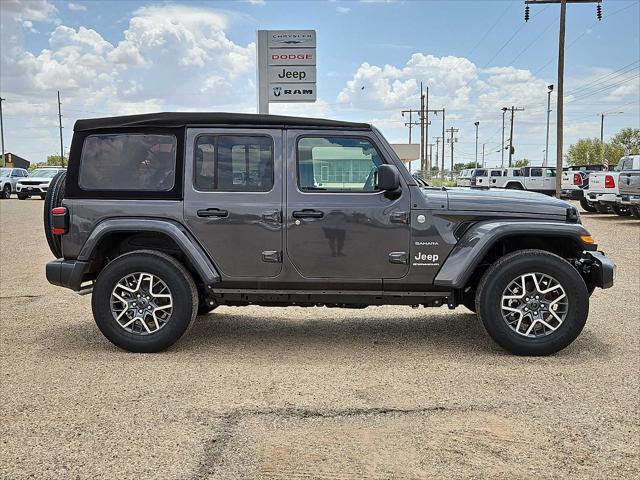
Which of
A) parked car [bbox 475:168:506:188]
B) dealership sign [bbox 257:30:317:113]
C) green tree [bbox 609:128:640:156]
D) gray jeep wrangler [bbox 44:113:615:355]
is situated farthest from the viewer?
green tree [bbox 609:128:640:156]

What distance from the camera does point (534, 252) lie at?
18.1 feet

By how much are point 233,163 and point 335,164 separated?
0.88 meters

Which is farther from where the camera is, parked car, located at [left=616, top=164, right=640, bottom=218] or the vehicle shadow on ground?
parked car, located at [left=616, top=164, right=640, bottom=218]

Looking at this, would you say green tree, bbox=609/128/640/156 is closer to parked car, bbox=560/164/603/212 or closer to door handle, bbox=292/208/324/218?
parked car, bbox=560/164/603/212

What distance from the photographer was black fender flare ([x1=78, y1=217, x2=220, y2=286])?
18.2 ft

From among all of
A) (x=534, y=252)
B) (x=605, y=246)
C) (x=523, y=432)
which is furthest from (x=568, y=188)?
→ (x=523, y=432)

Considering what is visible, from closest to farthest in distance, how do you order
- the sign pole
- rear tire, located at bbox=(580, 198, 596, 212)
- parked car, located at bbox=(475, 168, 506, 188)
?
the sign pole, rear tire, located at bbox=(580, 198, 596, 212), parked car, located at bbox=(475, 168, 506, 188)

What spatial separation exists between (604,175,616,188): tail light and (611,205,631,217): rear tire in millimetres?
811

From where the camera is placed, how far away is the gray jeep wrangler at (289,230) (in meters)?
5.47

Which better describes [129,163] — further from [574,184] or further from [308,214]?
[574,184]

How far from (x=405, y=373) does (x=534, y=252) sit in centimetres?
154

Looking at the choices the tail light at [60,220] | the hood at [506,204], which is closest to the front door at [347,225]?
the hood at [506,204]

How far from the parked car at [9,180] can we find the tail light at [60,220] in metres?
34.9

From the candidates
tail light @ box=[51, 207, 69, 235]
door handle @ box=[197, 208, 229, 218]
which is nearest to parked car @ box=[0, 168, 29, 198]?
tail light @ box=[51, 207, 69, 235]
